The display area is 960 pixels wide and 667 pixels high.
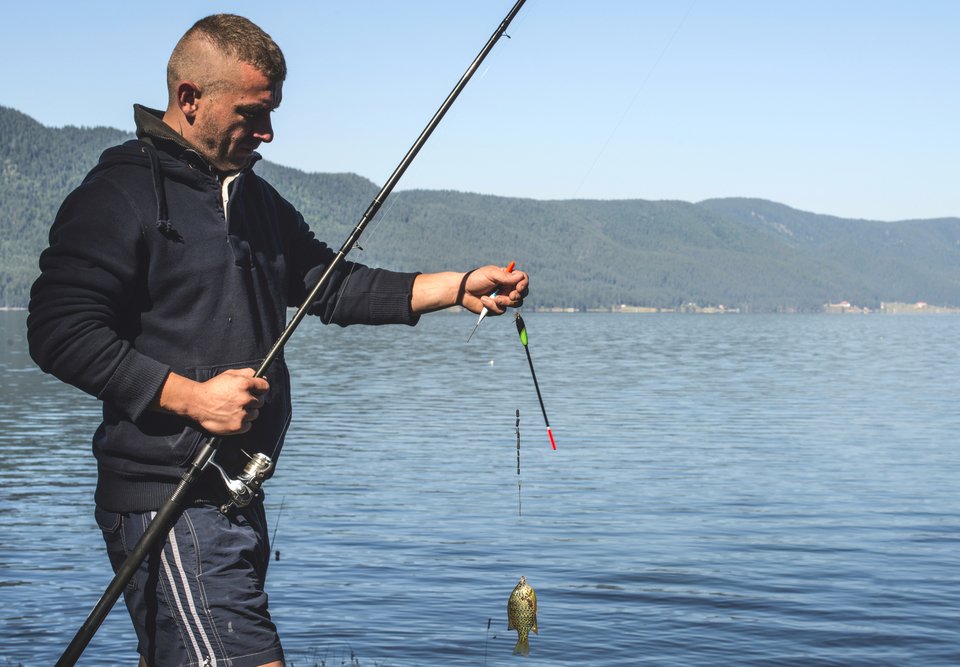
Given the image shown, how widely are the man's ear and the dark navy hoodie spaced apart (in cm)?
8

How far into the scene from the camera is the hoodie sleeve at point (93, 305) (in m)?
3.50

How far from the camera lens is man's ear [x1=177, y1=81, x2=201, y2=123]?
3736 mm

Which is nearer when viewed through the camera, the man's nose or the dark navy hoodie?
the dark navy hoodie

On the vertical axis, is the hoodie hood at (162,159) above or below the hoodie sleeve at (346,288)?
above

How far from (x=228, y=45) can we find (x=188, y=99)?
21 cm

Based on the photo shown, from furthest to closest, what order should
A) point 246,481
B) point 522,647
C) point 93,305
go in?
point 522,647, point 246,481, point 93,305

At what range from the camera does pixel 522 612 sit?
9883 mm

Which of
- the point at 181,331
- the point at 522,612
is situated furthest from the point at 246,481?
the point at 522,612

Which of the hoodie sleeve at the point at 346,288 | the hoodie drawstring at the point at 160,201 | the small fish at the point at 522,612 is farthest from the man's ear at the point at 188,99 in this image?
the small fish at the point at 522,612

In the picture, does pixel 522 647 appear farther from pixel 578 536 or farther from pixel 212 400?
pixel 212 400

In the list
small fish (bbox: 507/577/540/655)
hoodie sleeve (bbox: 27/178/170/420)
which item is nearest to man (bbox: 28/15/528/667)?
hoodie sleeve (bbox: 27/178/170/420)

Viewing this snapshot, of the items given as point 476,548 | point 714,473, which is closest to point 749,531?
point 476,548

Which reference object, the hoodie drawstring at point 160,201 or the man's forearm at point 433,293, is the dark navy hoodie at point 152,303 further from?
the man's forearm at point 433,293

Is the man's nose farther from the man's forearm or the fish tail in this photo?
the fish tail
